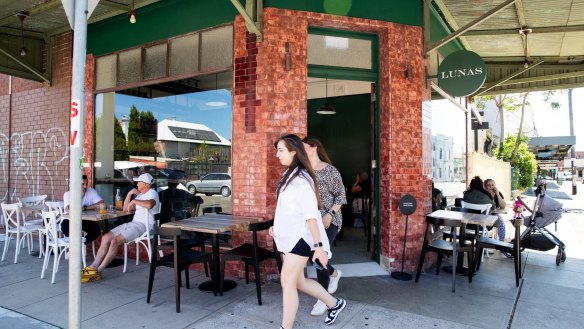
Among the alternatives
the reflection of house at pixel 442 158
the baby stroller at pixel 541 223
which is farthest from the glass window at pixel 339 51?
the baby stroller at pixel 541 223

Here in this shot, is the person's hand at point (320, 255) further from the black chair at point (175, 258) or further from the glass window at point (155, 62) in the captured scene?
the glass window at point (155, 62)

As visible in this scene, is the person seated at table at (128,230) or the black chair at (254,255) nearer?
the black chair at (254,255)

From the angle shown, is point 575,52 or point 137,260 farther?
point 575,52

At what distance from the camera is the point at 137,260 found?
5.66m

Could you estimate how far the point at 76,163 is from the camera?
2.41 meters

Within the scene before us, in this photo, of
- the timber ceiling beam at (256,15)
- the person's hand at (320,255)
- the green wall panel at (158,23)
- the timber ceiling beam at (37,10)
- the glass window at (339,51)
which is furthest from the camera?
the timber ceiling beam at (37,10)

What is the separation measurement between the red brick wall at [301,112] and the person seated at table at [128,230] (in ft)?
4.31

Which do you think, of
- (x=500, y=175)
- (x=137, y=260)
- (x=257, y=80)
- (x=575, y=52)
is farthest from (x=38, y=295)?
(x=500, y=175)

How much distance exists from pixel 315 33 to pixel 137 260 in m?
4.08

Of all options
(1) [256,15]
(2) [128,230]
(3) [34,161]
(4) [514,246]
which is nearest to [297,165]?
(1) [256,15]

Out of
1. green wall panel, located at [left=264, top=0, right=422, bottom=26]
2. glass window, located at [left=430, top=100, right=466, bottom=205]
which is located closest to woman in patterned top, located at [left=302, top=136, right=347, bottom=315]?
green wall panel, located at [left=264, top=0, right=422, bottom=26]

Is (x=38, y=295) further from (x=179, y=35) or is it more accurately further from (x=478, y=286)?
(x=478, y=286)

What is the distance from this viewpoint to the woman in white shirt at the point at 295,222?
3080mm

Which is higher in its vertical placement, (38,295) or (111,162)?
(111,162)
